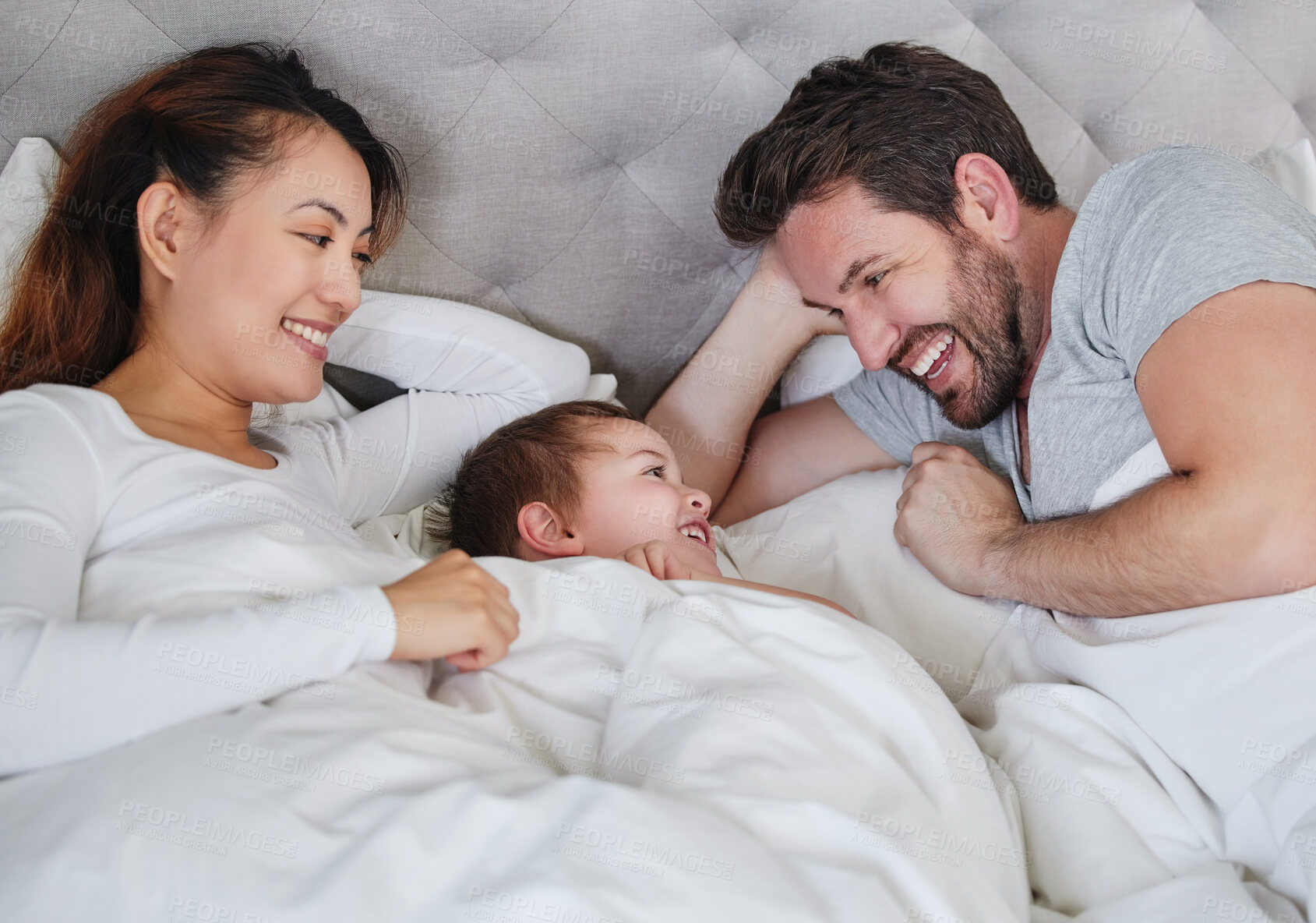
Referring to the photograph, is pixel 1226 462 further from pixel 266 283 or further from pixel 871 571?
pixel 266 283

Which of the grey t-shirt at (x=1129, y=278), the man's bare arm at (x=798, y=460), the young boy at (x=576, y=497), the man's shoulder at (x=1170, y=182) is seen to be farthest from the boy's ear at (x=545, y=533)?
the man's shoulder at (x=1170, y=182)

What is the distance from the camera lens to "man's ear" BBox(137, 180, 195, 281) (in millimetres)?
1270

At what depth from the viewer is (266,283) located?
4.13 feet

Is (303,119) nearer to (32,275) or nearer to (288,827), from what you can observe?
(32,275)

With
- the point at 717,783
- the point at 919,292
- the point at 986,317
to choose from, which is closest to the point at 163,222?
the point at 717,783

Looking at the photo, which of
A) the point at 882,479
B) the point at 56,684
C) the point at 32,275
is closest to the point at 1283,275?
the point at 882,479

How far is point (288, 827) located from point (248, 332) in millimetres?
681

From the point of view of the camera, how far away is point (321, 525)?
128 cm

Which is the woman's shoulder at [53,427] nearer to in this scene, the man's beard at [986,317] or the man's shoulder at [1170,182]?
the man's beard at [986,317]

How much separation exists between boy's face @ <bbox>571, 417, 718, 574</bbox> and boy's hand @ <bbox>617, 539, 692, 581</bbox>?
0.09m

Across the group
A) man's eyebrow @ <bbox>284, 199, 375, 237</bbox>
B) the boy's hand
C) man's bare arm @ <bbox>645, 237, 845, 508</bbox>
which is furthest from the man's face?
man's eyebrow @ <bbox>284, 199, 375, 237</bbox>

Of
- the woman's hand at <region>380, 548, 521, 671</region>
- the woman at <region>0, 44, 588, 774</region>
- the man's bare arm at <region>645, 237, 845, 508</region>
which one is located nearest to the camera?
the woman at <region>0, 44, 588, 774</region>

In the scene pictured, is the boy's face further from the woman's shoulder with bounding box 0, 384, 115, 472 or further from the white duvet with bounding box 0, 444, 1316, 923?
the woman's shoulder with bounding box 0, 384, 115, 472

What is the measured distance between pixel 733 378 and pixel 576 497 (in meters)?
0.53
